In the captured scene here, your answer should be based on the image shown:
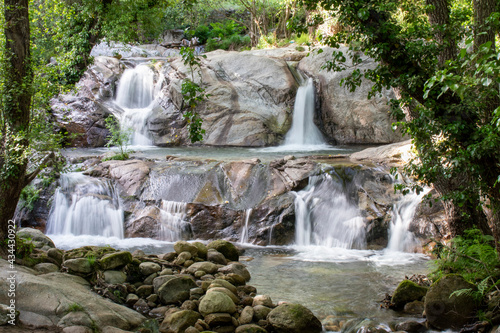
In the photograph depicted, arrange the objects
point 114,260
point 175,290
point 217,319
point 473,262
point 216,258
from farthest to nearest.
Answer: point 216,258 < point 114,260 < point 175,290 < point 473,262 < point 217,319

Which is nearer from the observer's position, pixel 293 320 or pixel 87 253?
pixel 293 320

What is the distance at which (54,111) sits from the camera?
1798 cm

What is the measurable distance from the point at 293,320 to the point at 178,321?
4.82ft

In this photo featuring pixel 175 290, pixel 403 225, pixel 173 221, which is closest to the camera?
pixel 175 290

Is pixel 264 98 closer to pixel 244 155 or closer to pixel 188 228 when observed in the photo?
pixel 244 155

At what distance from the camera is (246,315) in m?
5.86

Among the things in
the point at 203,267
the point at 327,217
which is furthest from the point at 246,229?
the point at 203,267

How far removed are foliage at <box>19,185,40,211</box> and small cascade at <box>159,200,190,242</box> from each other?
3.28m

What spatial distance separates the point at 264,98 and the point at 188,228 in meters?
8.97

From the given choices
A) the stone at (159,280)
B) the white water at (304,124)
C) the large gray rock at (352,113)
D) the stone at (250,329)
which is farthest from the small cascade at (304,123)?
the stone at (250,329)

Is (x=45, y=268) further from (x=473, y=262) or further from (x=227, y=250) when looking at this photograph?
(x=473, y=262)

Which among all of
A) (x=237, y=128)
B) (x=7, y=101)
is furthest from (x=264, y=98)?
(x=7, y=101)

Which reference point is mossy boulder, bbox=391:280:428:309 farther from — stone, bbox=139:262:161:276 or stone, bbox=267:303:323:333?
stone, bbox=139:262:161:276

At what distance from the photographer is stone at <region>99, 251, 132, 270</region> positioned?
6.72 meters
